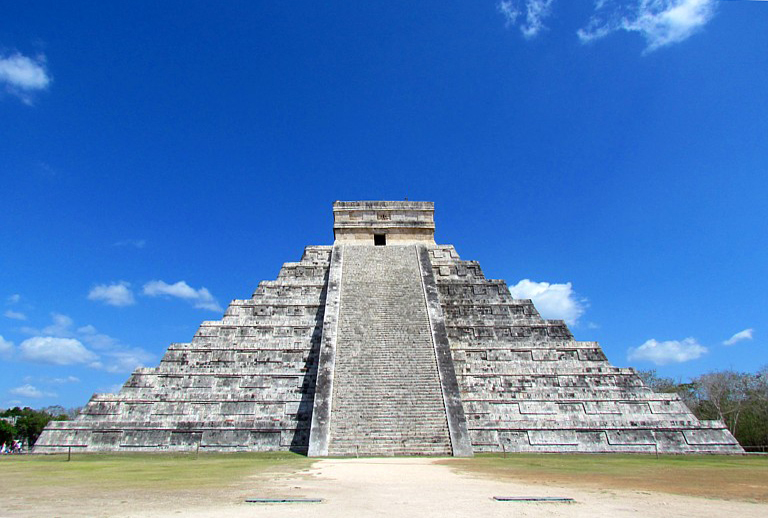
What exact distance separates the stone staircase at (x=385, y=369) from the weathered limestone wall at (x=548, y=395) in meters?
1.36

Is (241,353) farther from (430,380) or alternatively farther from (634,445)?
(634,445)

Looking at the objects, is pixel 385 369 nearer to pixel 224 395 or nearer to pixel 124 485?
pixel 224 395

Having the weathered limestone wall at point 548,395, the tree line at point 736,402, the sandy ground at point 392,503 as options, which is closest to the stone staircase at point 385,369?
the weathered limestone wall at point 548,395

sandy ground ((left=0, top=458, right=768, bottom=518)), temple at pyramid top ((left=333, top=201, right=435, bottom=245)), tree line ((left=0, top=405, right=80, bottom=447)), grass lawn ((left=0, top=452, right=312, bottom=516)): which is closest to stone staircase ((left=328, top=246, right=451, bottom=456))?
grass lawn ((left=0, top=452, right=312, bottom=516))

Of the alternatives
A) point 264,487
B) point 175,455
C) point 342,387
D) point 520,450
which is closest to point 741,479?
point 520,450

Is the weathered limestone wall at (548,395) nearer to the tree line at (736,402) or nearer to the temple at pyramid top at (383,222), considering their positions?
the temple at pyramid top at (383,222)

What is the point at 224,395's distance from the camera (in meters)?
13.4

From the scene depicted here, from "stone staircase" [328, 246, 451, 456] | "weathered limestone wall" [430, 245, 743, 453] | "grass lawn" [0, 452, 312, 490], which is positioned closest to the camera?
"grass lawn" [0, 452, 312, 490]

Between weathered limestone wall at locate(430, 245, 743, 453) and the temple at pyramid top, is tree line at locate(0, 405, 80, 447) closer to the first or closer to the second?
the temple at pyramid top

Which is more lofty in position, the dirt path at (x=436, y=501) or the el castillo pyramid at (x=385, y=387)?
the el castillo pyramid at (x=385, y=387)

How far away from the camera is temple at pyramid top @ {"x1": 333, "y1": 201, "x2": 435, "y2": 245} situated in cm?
2131

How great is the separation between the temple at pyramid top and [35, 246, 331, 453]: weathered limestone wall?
559 centimetres

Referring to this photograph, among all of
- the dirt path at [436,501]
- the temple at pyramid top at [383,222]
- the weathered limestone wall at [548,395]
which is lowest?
the dirt path at [436,501]

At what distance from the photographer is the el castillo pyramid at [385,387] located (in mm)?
12023
